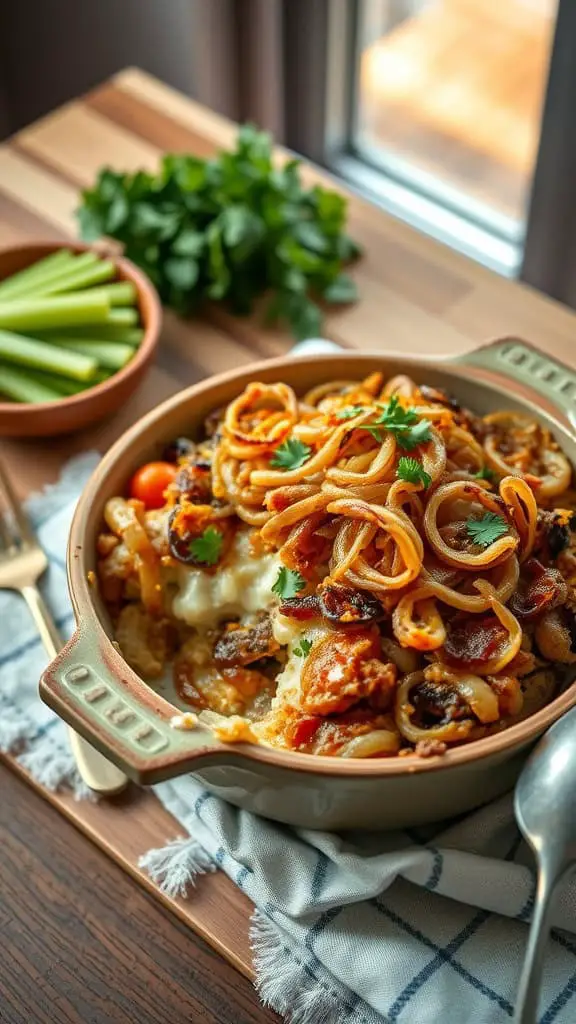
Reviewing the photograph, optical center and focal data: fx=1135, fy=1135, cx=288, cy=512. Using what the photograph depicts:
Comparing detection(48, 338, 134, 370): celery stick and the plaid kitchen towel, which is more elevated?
detection(48, 338, 134, 370): celery stick

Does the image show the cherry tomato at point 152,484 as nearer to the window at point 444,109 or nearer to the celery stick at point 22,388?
the celery stick at point 22,388

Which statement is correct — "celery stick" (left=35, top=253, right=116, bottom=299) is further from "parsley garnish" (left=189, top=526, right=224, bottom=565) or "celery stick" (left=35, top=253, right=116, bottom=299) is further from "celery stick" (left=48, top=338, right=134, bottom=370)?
"parsley garnish" (left=189, top=526, right=224, bottom=565)

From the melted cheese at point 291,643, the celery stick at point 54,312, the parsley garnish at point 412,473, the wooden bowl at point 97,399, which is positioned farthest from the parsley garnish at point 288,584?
the celery stick at point 54,312

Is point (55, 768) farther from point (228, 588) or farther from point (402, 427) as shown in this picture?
point (402, 427)

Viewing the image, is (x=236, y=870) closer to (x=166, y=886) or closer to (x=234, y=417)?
(x=166, y=886)

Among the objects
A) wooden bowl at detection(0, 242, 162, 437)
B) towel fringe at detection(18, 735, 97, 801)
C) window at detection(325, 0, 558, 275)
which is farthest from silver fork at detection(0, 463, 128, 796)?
window at detection(325, 0, 558, 275)

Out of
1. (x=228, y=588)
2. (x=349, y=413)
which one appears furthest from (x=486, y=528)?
(x=228, y=588)
